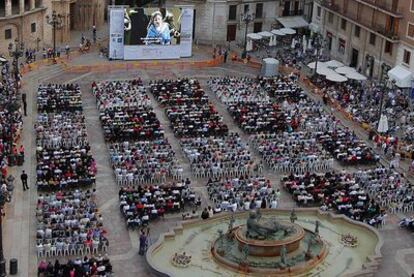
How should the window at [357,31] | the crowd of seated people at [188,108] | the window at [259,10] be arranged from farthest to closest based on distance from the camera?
the window at [259,10], the window at [357,31], the crowd of seated people at [188,108]

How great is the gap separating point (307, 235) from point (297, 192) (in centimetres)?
608

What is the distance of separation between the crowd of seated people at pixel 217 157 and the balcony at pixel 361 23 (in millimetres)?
22870

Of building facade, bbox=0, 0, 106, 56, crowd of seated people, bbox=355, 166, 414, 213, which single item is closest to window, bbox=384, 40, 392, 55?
crowd of seated people, bbox=355, 166, 414, 213

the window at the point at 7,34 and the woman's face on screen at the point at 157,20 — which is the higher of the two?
the woman's face on screen at the point at 157,20

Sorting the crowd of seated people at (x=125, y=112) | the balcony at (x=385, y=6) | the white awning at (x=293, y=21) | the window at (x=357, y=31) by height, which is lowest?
the crowd of seated people at (x=125, y=112)

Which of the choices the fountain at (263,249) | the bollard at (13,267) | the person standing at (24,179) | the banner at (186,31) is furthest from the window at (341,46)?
the bollard at (13,267)

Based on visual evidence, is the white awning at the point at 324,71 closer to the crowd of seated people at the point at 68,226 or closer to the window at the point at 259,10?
the window at the point at 259,10

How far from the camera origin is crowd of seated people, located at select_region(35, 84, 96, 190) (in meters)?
46.5

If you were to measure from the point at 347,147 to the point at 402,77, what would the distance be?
16214 millimetres

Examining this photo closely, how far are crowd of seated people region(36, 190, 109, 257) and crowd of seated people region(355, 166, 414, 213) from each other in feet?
55.2

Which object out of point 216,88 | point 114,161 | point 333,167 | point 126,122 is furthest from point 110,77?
point 333,167

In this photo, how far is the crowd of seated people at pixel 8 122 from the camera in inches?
1971

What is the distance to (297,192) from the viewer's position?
4631 cm

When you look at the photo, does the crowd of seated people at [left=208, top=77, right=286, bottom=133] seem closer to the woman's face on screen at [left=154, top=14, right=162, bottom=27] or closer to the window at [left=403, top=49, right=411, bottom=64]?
the woman's face on screen at [left=154, top=14, right=162, bottom=27]
